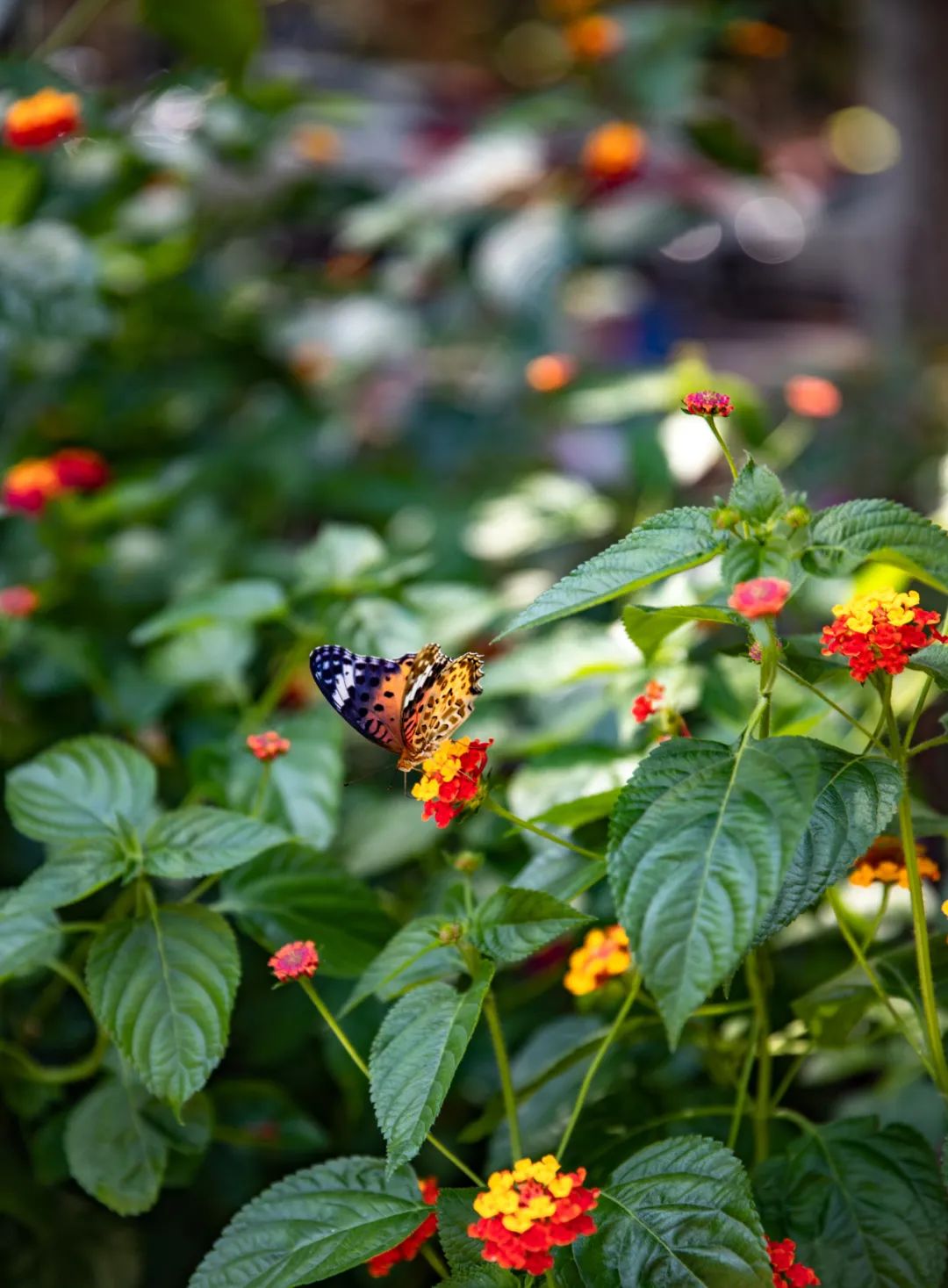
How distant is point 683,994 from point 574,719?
508mm

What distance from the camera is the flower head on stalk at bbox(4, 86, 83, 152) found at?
1.49m

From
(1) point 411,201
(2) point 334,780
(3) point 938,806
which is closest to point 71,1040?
(2) point 334,780

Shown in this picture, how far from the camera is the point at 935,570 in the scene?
0.61 meters

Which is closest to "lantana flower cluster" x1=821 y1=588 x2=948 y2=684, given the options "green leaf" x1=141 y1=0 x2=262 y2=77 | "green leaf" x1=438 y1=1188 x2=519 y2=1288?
"green leaf" x1=438 y1=1188 x2=519 y2=1288

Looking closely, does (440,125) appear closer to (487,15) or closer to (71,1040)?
(487,15)

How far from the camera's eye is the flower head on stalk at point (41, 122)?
58.8 inches

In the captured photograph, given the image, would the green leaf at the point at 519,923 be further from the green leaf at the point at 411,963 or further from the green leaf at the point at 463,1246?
the green leaf at the point at 463,1246

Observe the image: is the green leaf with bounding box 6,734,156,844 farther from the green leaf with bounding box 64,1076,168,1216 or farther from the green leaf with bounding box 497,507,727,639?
the green leaf with bounding box 497,507,727,639

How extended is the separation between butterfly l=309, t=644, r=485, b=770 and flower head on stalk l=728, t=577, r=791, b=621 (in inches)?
7.3

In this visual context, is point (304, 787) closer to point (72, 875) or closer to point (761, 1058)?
point (72, 875)

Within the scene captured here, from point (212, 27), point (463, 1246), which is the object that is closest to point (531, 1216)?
point (463, 1246)

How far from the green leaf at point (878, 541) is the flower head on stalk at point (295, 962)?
0.36 m

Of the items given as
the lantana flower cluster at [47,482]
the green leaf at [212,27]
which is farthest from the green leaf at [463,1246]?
the green leaf at [212,27]

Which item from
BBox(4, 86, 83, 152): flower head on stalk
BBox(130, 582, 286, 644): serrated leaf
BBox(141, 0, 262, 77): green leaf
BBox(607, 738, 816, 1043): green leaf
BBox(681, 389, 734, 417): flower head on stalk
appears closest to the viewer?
BBox(607, 738, 816, 1043): green leaf
